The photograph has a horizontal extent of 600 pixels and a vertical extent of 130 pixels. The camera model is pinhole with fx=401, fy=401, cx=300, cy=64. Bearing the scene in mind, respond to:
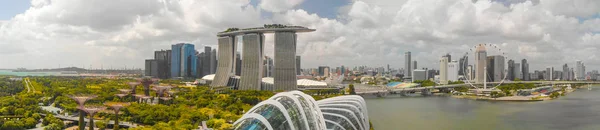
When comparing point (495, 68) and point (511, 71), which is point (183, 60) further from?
point (511, 71)

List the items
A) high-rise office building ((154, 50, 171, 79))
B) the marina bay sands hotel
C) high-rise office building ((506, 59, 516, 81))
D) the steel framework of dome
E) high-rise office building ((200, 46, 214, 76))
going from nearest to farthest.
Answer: the steel framework of dome < the marina bay sands hotel < high-rise office building ((200, 46, 214, 76)) < high-rise office building ((154, 50, 171, 79)) < high-rise office building ((506, 59, 516, 81))

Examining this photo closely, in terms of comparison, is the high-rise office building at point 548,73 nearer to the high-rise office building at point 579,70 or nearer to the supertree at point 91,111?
the high-rise office building at point 579,70

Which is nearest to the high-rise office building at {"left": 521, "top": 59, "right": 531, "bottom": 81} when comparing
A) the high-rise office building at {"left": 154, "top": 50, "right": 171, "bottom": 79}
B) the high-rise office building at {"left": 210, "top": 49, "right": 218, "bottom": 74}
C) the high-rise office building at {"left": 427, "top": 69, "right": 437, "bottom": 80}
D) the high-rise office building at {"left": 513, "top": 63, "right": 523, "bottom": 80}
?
the high-rise office building at {"left": 513, "top": 63, "right": 523, "bottom": 80}

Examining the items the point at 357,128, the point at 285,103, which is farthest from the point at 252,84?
the point at 285,103

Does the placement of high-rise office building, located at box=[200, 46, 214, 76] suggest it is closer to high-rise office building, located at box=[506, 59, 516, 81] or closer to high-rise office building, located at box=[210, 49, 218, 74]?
high-rise office building, located at box=[210, 49, 218, 74]

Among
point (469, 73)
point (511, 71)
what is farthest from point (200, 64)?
point (511, 71)

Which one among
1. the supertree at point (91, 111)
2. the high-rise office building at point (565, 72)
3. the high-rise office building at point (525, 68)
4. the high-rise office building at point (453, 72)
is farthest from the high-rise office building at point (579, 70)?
the supertree at point (91, 111)
